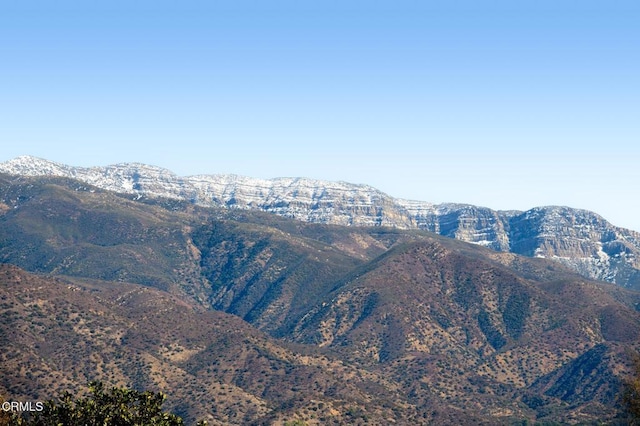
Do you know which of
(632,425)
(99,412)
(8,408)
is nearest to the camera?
(99,412)

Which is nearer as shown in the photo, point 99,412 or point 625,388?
point 99,412

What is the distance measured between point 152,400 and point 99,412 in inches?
280

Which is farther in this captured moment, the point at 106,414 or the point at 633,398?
the point at 633,398

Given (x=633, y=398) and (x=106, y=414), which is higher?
(x=633, y=398)

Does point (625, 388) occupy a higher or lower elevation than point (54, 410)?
higher

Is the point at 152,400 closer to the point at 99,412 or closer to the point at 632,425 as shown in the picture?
the point at 99,412

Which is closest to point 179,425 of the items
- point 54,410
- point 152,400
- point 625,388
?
point 152,400

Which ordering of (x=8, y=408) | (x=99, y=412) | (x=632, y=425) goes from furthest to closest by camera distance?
1. (x=632, y=425)
2. (x=8, y=408)
3. (x=99, y=412)

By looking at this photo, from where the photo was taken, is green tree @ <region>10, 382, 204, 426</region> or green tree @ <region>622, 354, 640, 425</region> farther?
green tree @ <region>622, 354, 640, 425</region>

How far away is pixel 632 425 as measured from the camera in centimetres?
14150

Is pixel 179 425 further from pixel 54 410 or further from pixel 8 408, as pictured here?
pixel 8 408

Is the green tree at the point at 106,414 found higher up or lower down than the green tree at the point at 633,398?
lower down

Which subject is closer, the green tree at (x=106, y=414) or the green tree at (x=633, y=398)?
the green tree at (x=106, y=414)

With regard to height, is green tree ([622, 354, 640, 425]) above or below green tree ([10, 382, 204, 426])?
above
